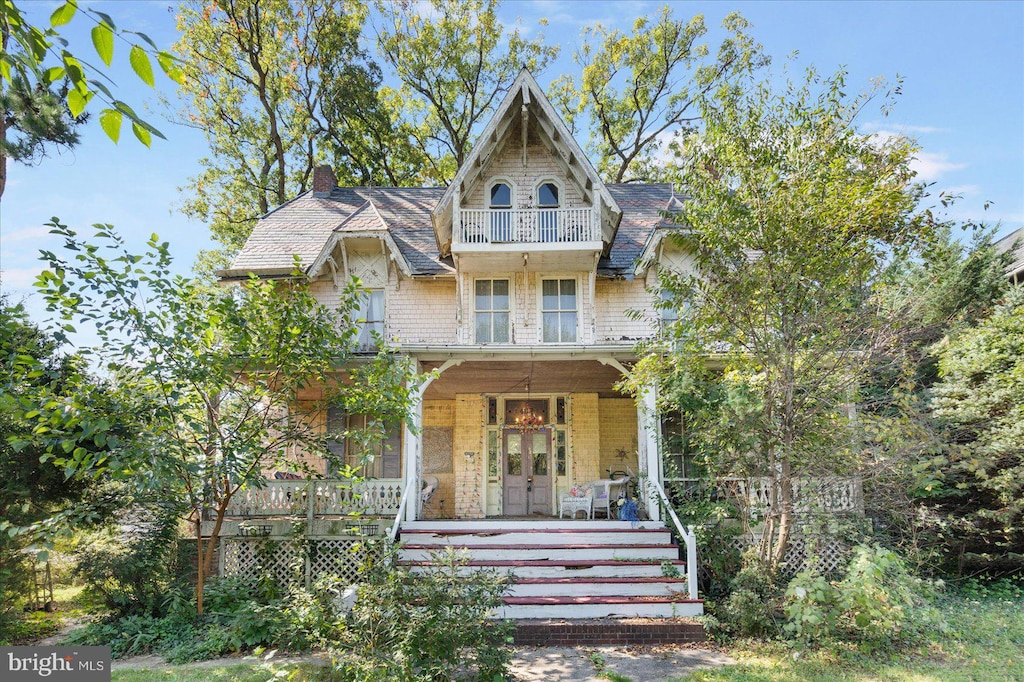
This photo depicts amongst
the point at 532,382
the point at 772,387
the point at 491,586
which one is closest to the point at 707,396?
the point at 772,387

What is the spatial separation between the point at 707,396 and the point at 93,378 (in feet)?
32.2

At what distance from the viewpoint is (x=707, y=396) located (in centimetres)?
956

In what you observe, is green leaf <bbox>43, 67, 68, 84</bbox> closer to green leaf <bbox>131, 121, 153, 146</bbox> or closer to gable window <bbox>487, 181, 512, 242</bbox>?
green leaf <bbox>131, 121, 153, 146</bbox>

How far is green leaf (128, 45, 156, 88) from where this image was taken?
2.36 m

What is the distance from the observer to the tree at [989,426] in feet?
37.6

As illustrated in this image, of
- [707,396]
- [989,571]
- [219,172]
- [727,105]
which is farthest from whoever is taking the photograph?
[219,172]

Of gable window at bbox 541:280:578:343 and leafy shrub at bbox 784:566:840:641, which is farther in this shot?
gable window at bbox 541:280:578:343

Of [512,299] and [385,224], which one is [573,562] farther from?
[385,224]

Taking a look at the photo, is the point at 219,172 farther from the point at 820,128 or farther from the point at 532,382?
the point at 820,128

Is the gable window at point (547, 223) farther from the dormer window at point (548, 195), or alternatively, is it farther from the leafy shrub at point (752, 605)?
the leafy shrub at point (752, 605)

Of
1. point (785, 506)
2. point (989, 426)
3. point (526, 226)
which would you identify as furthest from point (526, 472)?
point (989, 426)
